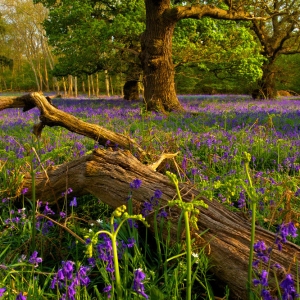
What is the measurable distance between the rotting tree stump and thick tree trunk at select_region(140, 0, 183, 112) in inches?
277

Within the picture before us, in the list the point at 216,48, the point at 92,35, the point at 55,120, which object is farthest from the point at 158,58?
the point at 55,120

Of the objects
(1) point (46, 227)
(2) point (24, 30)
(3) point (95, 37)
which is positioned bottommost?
(1) point (46, 227)

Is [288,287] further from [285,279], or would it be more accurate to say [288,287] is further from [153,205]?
[153,205]

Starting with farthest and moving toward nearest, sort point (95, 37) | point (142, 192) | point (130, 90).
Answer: point (130, 90)
point (95, 37)
point (142, 192)

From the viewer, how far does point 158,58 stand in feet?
35.8

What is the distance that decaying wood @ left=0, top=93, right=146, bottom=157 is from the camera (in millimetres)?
3647

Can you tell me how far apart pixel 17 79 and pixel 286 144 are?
72830mm

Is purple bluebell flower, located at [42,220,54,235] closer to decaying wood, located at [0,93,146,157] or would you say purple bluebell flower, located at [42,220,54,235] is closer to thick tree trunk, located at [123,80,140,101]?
decaying wood, located at [0,93,146,157]

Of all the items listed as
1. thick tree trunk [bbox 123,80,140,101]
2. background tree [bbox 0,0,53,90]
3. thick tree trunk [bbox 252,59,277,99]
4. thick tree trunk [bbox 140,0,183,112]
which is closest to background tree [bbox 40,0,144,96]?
thick tree trunk [bbox 140,0,183,112]

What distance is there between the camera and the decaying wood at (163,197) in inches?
69.4

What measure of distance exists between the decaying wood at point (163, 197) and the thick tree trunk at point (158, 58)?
25.5 feet

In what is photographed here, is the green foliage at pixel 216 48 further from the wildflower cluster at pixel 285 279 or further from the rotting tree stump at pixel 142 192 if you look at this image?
the wildflower cluster at pixel 285 279

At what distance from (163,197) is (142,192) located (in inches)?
7.2

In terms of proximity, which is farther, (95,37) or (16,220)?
(95,37)
